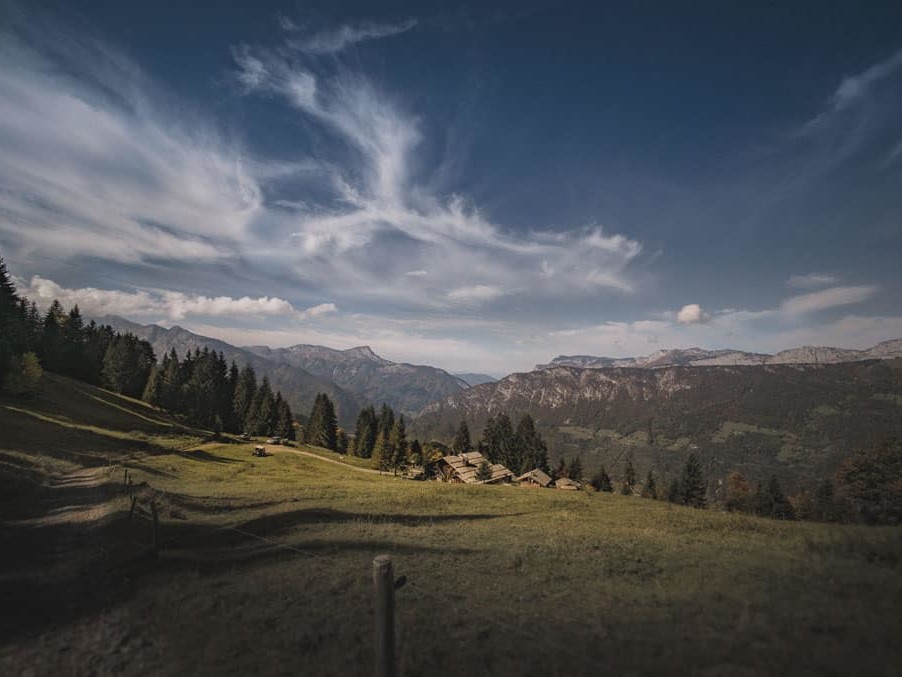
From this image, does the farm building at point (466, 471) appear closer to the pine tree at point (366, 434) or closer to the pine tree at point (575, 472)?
the pine tree at point (575, 472)

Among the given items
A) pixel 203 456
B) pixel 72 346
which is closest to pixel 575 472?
pixel 203 456

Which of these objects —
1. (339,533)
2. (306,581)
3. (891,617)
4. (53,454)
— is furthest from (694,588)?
(53,454)

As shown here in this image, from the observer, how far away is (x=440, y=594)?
11.3m

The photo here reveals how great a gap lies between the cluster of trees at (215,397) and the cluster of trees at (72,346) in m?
4.97

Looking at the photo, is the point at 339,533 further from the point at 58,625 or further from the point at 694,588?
the point at 694,588

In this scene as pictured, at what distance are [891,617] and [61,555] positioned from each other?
2359 cm

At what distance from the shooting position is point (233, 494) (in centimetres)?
3177

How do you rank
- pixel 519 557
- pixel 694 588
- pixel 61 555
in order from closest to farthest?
pixel 694 588 → pixel 61 555 → pixel 519 557

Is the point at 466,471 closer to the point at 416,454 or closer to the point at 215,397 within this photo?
the point at 416,454

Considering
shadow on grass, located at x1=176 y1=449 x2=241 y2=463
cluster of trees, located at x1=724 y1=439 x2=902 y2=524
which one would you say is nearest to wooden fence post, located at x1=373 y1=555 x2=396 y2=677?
cluster of trees, located at x1=724 y1=439 x2=902 y2=524

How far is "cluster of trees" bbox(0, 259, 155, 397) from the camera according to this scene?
7306cm

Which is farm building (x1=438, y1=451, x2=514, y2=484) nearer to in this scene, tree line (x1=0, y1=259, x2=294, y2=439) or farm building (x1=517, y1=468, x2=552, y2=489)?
farm building (x1=517, y1=468, x2=552, y2=489)

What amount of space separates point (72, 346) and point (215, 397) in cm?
3009

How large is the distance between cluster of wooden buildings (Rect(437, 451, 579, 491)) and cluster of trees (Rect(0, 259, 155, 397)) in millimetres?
74977
